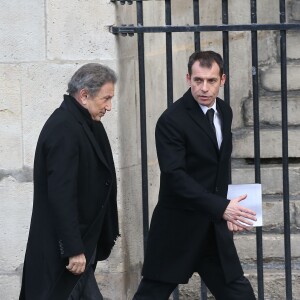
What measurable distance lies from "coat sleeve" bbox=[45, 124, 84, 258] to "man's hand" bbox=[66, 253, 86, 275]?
0.11ft

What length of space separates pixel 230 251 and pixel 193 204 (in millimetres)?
329

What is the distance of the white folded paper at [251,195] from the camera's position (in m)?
5.29

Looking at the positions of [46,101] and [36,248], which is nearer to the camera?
[36,248]

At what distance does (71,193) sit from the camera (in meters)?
4.95

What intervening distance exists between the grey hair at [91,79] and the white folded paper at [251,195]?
2.69 ft

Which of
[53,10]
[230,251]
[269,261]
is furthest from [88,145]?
[269,261]

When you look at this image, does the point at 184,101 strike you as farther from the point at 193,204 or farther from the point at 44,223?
the point at 44,223

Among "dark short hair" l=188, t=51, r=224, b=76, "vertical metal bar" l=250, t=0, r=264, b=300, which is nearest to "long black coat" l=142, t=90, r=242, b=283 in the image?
"dark short hair" l=188, t=51, r=224, b=76

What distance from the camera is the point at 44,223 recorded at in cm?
510

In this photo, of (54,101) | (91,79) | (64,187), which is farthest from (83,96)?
(54,101)

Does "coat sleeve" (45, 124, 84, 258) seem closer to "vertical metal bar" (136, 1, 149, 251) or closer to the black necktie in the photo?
the black necktie

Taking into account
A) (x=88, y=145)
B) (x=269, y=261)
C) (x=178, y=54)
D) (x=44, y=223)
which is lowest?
(x=269, y=261)

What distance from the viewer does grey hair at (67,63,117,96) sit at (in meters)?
5.10

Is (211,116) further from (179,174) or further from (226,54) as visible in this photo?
(226,54)
